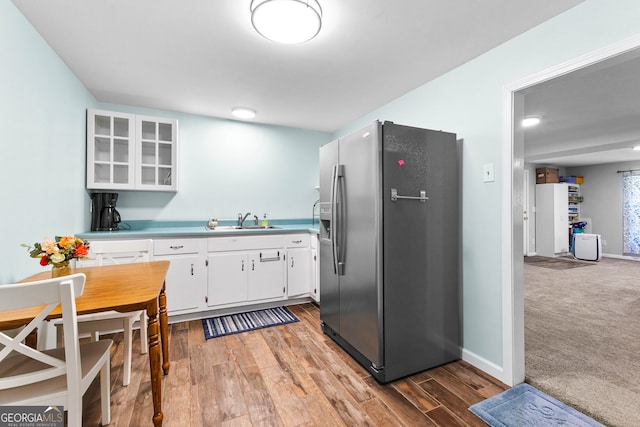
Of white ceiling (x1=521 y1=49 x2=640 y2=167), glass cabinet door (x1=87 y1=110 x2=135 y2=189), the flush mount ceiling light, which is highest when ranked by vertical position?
white ceiling (x1=521 y1=49 x2=640 y2=167)

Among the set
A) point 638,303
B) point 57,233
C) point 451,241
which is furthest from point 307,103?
point 638,303

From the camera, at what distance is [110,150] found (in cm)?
295

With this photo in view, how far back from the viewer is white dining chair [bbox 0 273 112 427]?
1003mm

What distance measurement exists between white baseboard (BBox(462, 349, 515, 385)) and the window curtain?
25.2ft

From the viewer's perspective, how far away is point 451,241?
224cm

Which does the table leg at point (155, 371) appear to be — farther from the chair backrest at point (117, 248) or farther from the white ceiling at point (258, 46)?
the white ceiling at point (258, 46)

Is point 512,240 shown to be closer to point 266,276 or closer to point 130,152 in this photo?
point 266,276

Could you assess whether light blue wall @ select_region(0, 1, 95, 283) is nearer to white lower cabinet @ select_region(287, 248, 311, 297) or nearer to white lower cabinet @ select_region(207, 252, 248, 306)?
white lower cabinet @ select_region(207, 252, 248, 306)

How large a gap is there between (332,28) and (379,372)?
2.26 meters

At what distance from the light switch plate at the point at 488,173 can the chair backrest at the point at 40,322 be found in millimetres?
2397

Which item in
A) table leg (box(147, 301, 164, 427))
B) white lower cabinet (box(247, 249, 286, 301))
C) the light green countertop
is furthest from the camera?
white lower cabinet (box(247, 249, 286, 301))

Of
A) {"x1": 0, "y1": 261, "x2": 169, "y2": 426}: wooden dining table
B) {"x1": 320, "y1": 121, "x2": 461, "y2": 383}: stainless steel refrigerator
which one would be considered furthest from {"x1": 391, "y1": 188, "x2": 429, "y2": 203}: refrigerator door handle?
{"x1": 0, "y1": 261, "x2": 169, "y2": 426}: wooden dining table

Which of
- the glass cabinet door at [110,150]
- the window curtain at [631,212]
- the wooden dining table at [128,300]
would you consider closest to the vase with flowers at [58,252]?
the wooden dining table at [128,300]

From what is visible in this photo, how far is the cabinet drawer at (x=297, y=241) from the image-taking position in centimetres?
342
